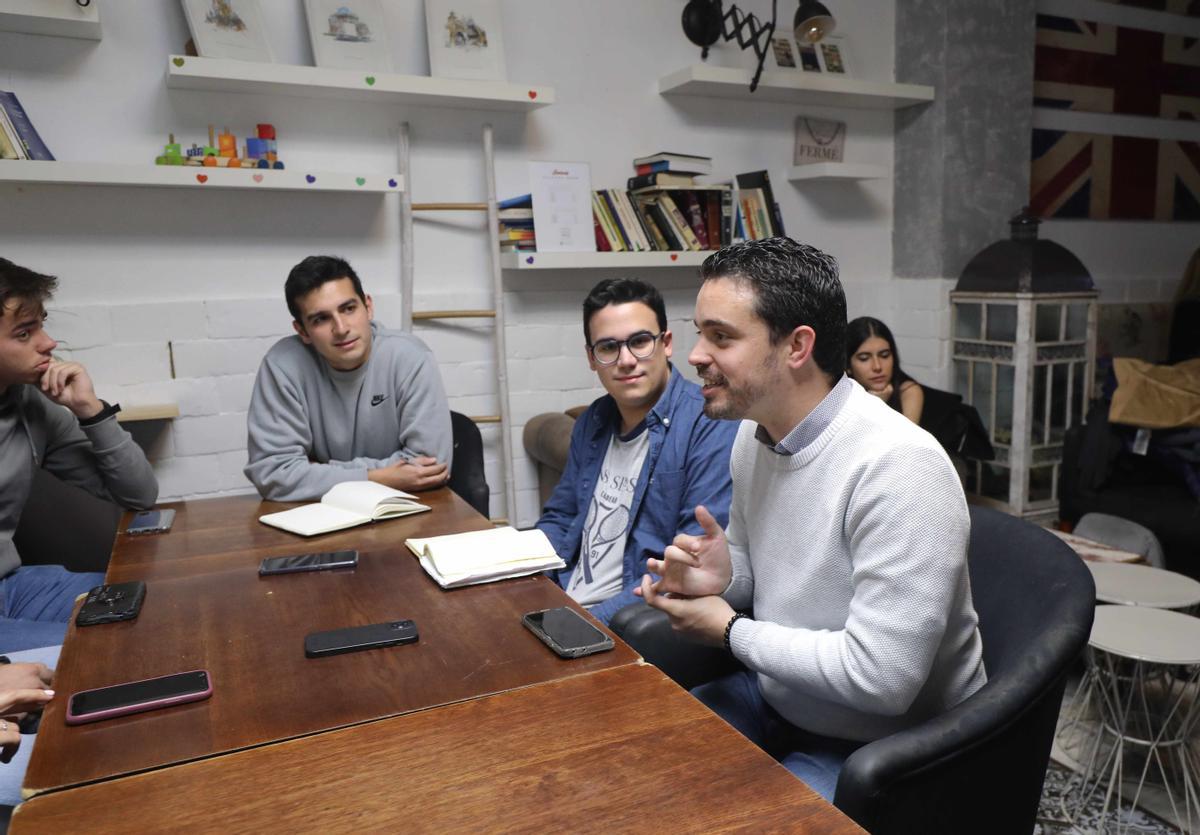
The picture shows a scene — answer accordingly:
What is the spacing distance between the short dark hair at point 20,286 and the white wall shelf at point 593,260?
1.74 m

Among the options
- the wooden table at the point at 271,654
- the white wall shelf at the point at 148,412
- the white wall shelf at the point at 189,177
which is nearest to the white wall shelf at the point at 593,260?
the white wall shelf at the point at 189,177

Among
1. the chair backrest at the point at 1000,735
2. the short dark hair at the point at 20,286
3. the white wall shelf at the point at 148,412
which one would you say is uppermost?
the short dark hair at the point at 20,286

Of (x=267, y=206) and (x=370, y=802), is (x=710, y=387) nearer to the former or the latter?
(x=370, y=802)

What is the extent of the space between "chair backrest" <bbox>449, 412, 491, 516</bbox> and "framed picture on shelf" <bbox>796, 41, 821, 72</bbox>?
2.48 metres

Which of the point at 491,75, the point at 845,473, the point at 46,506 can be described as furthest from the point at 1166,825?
the point at 491,75

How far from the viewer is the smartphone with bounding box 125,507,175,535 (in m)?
1.89

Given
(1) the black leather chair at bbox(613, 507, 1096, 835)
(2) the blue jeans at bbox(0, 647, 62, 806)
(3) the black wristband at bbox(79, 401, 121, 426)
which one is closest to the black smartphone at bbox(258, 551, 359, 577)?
(2) the blue jeans at bbox(0, 647, 62, 806)

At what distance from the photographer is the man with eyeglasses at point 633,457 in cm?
183

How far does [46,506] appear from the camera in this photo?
2.42 meters

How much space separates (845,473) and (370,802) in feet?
2.42

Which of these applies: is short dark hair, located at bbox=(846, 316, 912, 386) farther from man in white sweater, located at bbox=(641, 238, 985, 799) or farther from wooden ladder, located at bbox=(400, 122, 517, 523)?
man in white sweater, located at bbox=(641, 238, 985, 799)

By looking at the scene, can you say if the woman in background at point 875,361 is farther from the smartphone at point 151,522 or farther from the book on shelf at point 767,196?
the smartphone at point 151,522

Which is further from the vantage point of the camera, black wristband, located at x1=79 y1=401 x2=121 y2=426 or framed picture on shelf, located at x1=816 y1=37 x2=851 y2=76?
framed picture on shelf, located at x1=816 y1=37 x2=851 y2=76

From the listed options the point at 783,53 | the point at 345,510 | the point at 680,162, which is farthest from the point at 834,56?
the point at 345,510
